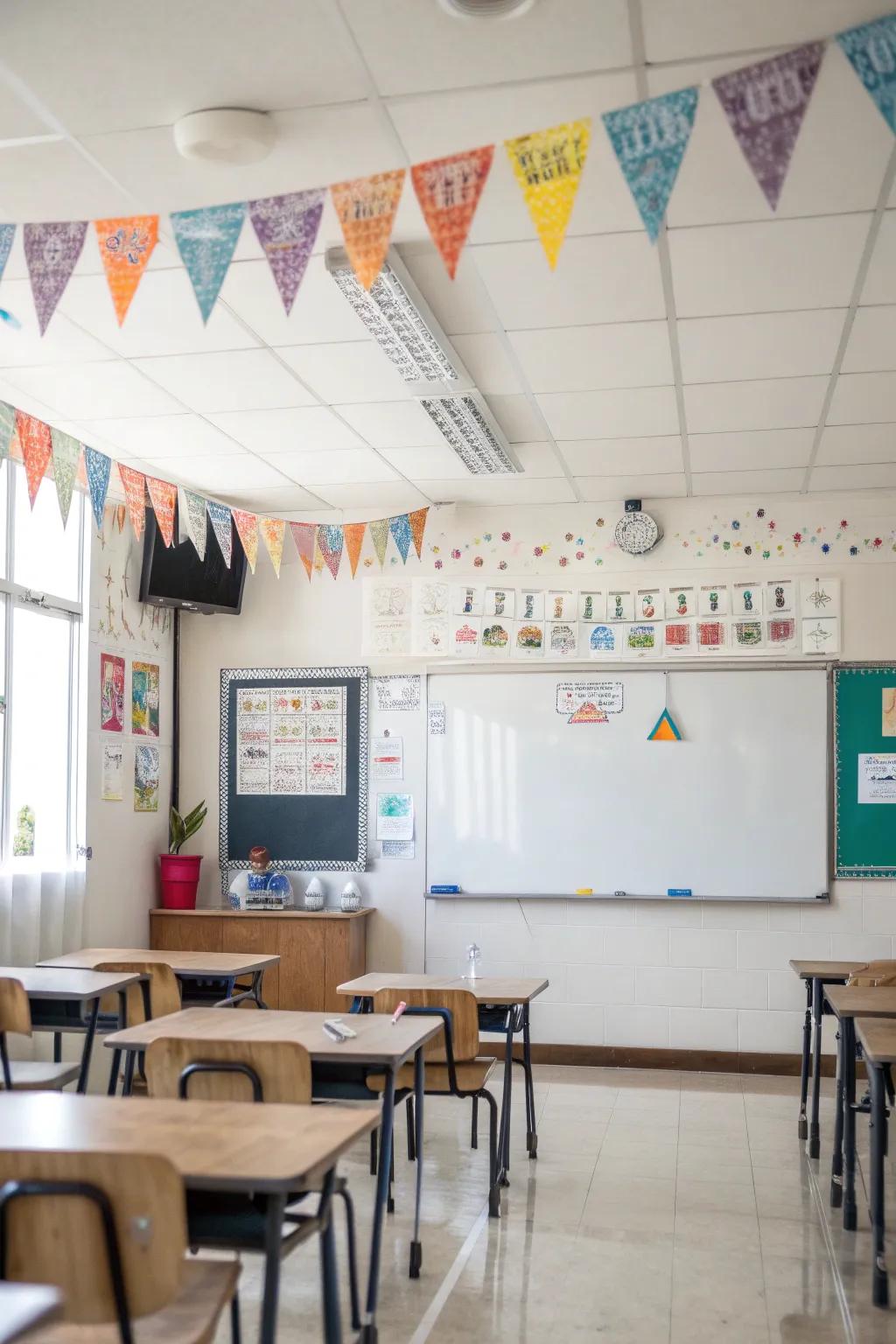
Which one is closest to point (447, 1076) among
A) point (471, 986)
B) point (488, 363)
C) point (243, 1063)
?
point (471, 986)

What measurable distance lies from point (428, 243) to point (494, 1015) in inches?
112

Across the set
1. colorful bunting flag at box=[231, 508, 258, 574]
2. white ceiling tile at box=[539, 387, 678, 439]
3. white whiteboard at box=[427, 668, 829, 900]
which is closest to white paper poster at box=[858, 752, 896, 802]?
white whiteboard at box=[427, 668, 829, 900]

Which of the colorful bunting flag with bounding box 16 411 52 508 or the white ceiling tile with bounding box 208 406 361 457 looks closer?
the colorful bunting flag with bounding box 16 411 52 508

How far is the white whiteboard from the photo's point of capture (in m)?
6.61

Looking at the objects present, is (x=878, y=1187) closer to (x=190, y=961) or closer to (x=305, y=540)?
(x=190, y=961)

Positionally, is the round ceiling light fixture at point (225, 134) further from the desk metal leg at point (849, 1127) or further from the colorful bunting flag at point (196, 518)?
the desk metal leg at point (849, 1127)

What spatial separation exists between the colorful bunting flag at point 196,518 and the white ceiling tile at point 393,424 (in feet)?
3.00

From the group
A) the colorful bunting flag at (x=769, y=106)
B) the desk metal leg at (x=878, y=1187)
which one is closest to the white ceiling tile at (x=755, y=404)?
the colorful bunting flag at (x=769, y=106)

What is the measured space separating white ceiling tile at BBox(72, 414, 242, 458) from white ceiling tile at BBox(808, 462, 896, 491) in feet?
9.62

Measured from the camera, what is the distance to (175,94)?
9.31ft

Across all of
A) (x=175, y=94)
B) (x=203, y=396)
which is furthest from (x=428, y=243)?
(x=203, y=396)

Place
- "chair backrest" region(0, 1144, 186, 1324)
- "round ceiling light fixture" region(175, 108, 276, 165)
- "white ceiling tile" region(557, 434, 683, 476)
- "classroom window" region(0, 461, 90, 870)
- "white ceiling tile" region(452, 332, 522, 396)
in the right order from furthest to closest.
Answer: "white ceiling tile" region(557, 434, 683, 476) → "classroom window" region(0, 461, 90, 870) → "white ceiling tile" region(452, 332, 522, 396) → "round ceiling light fixture" region(175, 108, 276, 165) → "chair backrest" region(0, 1144, 186, 1324)

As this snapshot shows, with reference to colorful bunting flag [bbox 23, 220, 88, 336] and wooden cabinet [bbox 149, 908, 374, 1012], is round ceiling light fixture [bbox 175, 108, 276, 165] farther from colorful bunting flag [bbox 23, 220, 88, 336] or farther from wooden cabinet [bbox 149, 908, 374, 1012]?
wooden cabinet [bbox 149, 908, 374, 1012]

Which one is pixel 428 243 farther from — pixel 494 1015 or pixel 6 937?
pixel 6 937
